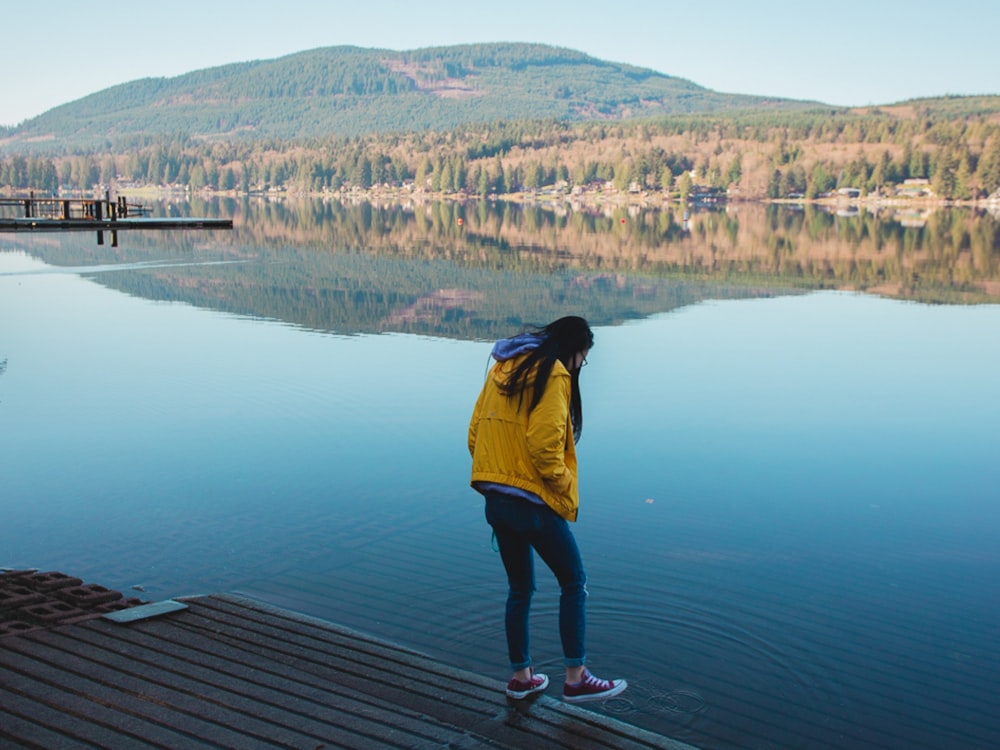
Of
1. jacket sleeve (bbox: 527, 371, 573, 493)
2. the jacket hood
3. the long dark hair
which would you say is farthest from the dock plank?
the jacket hood

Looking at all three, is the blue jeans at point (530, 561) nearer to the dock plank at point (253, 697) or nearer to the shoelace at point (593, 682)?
the shoelace at point (593, 682)

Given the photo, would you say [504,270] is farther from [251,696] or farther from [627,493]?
[251,696]

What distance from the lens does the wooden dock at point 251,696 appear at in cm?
533

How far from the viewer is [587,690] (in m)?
6.31

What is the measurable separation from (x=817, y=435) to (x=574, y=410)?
9.21 m

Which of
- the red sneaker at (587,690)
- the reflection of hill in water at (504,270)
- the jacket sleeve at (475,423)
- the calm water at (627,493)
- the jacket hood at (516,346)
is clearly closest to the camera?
the jacket hood at (516,346)

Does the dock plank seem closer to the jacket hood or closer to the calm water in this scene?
the calm water

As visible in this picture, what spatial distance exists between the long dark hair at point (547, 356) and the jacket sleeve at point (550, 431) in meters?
0.05

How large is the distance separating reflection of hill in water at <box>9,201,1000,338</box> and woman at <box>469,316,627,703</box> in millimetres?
18328

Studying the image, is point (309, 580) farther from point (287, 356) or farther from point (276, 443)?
point (287, 356)

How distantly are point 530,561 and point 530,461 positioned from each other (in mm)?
631

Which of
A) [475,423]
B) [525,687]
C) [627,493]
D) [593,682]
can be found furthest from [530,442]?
[627,493]

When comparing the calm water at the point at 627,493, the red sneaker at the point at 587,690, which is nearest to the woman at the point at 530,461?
the red sneaker at the point at 587,690

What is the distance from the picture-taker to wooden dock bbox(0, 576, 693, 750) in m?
5.33
